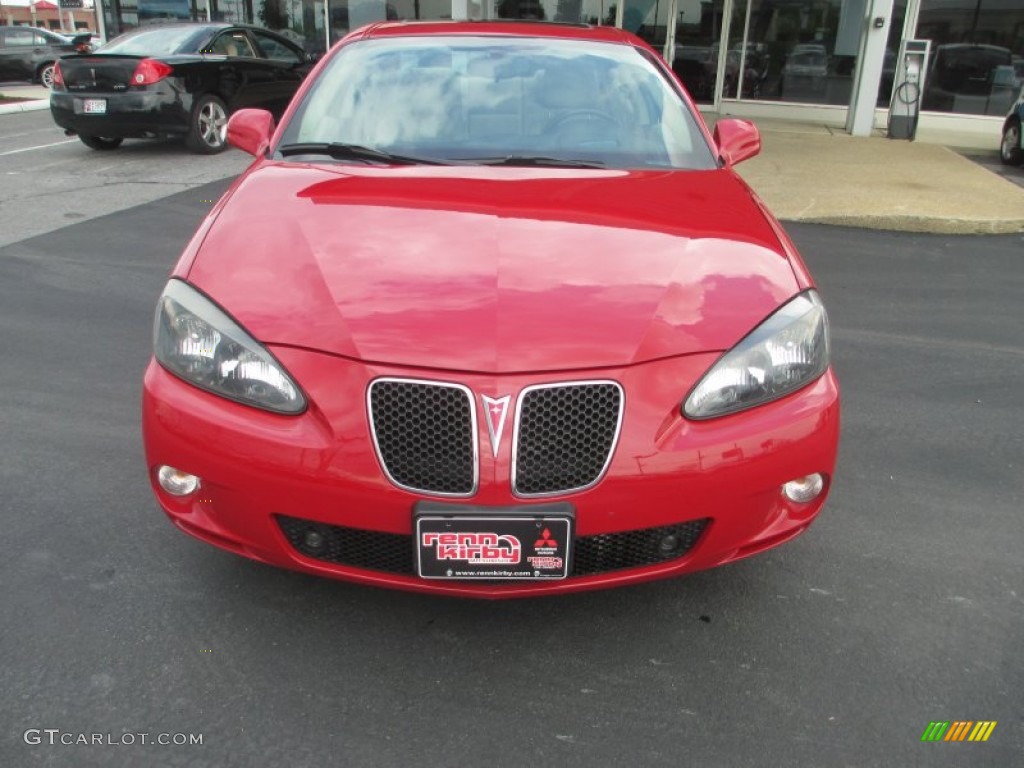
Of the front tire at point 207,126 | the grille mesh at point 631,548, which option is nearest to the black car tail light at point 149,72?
the front tire at point 207,126

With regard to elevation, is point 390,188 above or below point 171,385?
above

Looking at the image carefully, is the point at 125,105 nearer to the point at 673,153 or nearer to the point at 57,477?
the point at 57,477

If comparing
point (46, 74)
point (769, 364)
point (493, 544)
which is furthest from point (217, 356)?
point (46, 74)

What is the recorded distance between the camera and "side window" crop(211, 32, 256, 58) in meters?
10.3

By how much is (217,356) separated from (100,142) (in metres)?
9.96

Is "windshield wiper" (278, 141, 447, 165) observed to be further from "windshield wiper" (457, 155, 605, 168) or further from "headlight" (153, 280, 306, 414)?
"headlight" (153, 280, 306, 414)

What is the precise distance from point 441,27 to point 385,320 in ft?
7.13

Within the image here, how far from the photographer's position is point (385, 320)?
2.01 m

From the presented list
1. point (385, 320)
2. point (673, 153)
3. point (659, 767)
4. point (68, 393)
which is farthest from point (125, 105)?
point (659, 767)

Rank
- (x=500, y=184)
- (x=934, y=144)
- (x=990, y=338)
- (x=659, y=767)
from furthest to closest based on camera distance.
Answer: (x=934, y=144), (x=990, y=338), (x=500, y=184), (x=659, y=767)

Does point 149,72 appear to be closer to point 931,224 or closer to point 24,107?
point 24,107

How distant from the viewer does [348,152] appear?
297 centimetres

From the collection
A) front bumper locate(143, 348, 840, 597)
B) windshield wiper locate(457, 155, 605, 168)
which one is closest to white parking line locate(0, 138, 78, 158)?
windshield wiper locate(457, 155, 605, 168)

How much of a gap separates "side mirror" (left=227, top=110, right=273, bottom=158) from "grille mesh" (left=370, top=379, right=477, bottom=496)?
182 centimetres
